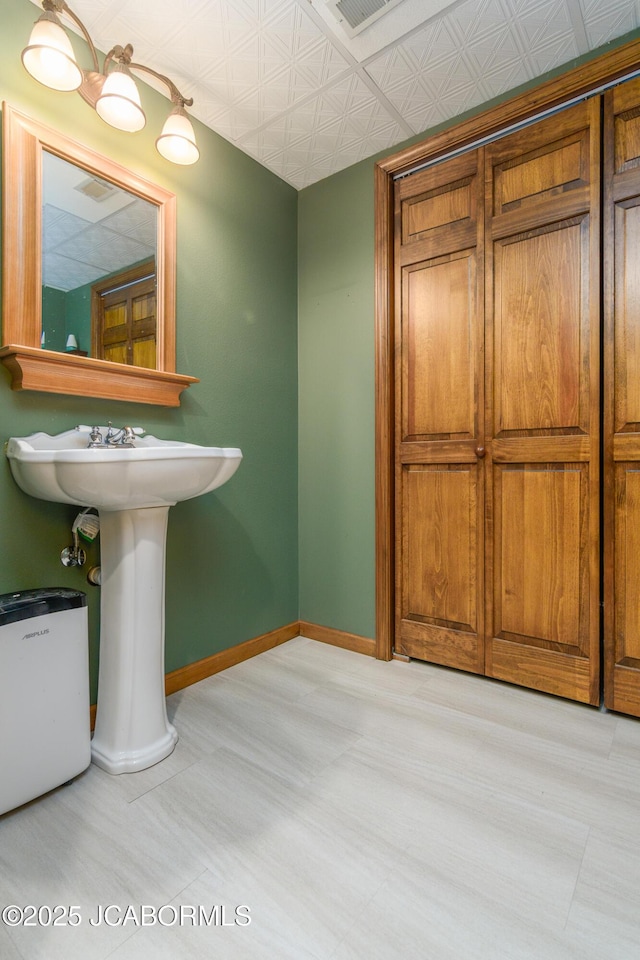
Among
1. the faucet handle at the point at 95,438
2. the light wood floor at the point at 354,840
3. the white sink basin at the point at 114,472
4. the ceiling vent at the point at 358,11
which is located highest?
the ceiling vent at the point at 358,11

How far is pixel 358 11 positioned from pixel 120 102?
0.80 metres

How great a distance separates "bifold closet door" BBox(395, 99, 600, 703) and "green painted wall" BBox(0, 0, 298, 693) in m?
0.60

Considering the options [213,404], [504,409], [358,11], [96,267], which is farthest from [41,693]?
[358,11]

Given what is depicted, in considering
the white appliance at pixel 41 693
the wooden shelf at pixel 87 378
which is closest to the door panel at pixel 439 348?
the wooden shelf at pixel 87 378

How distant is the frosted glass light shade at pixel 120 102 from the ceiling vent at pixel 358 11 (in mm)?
667

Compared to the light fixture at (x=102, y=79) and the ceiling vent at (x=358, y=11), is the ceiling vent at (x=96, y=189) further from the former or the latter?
the ceiling vent at (x=358, y=11)

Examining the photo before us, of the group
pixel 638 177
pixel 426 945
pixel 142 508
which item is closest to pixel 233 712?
pixel 142 508

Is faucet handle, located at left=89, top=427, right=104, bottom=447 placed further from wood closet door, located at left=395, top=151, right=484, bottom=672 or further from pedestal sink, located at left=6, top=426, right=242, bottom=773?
wood closet door, located at left=395, top=151, right=484, bottom=672

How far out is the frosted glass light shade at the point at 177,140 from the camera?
5.30 feet

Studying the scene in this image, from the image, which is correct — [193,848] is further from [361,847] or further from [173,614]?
[173,614]

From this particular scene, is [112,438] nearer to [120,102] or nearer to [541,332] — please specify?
[120,102]

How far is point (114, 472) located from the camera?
1143 mm

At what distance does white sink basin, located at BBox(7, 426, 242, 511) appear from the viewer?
3.74 ft

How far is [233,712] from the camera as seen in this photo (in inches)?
65.2
